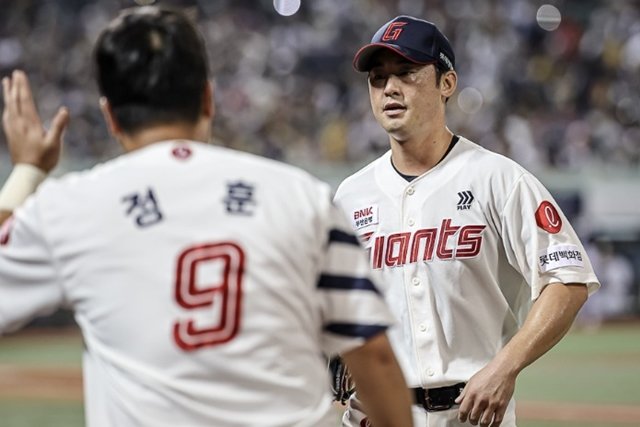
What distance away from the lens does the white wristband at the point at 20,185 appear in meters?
2.78

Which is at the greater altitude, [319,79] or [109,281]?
[109,281]

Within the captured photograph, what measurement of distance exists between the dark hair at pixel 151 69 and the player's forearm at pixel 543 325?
1787 mm

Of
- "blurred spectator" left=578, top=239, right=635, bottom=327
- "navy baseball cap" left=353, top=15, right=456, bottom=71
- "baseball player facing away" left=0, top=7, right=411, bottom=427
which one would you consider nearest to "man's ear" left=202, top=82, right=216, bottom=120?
"baseball player facing away" left=0, top=7, right=411, bottom=427

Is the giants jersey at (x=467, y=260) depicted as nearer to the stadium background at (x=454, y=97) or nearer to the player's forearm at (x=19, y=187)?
the player's forearm at (x=19, y=187)

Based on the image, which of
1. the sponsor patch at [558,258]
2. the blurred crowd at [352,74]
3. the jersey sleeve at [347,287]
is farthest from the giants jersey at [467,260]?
the blurred crowd at [352,74]

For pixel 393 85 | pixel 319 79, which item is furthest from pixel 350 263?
pixel 319 79

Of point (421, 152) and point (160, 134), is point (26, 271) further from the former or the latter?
point (421, 152)

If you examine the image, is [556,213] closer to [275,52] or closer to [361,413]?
[361,413]

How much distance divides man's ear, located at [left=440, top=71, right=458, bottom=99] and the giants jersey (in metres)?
0.31

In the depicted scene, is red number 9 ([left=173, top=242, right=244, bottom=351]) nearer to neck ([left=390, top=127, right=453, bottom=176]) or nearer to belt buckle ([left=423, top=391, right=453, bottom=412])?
belt buckle ([left=423, top=391, right=453, bottom=412])

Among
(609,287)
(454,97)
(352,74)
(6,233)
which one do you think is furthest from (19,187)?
(352,74)

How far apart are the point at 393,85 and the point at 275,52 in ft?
61.0

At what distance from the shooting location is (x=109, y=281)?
2.51m

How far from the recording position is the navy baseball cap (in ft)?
14.7
